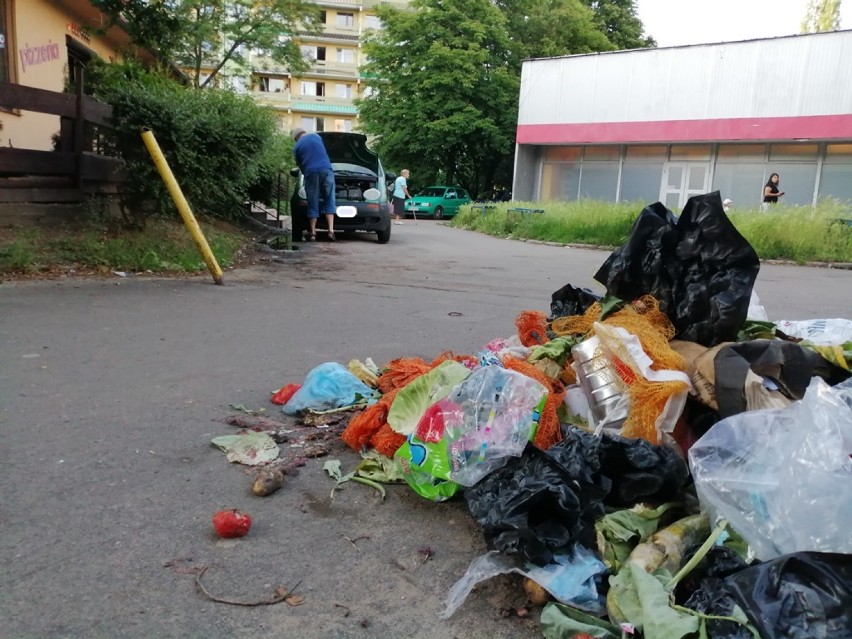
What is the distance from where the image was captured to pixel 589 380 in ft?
10.4

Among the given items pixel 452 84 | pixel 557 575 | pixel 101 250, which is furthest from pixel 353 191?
pixel 452 84

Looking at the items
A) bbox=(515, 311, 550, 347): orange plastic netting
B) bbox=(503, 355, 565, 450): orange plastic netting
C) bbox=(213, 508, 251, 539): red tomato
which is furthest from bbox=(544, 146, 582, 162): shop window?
bbox=(213, 508, 251, 539): red tomato

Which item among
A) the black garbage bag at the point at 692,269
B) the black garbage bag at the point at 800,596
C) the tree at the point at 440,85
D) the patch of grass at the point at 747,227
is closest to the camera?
the black garbage bag at the point at 800,596

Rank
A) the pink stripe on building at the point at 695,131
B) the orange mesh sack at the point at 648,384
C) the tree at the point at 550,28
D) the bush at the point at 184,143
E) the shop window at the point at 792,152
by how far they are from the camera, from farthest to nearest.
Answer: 1. the tree at the point at 550,28
2. the shop window at the point at 792,152
3. the pink stripe on building at the point at 695,131
4. the bush at the point at 184,143
5. the orange mesh sack at the point at 648,384

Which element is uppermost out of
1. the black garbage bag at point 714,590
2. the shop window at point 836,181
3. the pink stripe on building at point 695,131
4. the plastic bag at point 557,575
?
the pink stripe on building at point 695,131

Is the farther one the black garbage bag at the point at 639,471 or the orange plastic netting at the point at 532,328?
the orange plastic netting at the point at 532,328

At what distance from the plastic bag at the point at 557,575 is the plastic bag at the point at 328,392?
1.66 metres

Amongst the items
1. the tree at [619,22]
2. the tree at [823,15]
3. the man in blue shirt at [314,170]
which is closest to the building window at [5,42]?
the man in blue shirt at [314,170]

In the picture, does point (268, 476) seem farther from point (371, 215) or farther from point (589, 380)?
point (371, 215)

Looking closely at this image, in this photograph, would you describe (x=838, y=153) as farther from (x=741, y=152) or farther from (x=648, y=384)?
(x=648, y=384)

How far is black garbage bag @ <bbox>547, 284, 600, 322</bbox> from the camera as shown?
4.29 metres

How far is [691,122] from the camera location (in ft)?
87.0

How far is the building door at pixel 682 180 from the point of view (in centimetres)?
2773

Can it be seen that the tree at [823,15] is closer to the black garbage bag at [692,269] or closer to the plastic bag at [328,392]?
the black garbage bag at [692,269]
